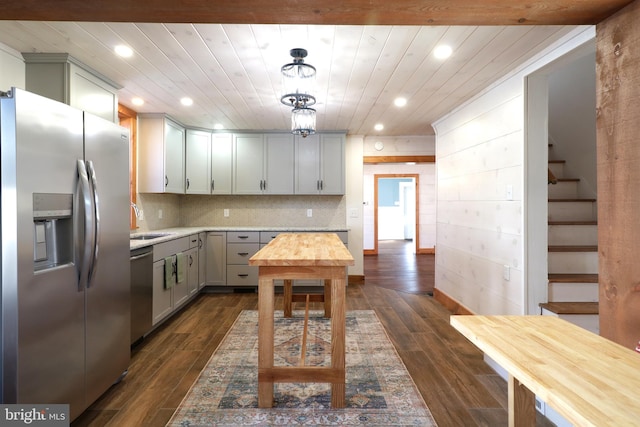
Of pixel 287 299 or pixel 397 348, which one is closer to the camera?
pixel 397 348

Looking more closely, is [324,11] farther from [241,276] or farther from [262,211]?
[262,211]

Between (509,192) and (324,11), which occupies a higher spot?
(324,11)

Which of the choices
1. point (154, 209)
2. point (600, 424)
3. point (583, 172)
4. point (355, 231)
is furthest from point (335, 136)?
point (600, 424)

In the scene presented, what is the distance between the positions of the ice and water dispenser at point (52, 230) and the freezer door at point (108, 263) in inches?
5.9

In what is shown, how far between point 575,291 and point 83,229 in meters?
3.32

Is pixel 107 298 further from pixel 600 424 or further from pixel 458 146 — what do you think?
pixel 458 146

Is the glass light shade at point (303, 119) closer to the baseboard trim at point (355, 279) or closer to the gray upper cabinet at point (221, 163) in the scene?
the gray upper cabinet at point (221, 163)

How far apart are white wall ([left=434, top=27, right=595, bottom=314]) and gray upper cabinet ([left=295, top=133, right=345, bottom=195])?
4.79 feet

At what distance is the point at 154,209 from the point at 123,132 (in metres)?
2.37

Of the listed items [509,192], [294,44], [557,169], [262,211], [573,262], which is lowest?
[573,262]

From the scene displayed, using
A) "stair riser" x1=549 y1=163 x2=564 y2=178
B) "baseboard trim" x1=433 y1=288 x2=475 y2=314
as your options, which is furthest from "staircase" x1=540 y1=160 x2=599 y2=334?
"baseboard trim" x1=433 y1=288 x2=475 y2=314

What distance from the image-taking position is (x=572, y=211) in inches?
138

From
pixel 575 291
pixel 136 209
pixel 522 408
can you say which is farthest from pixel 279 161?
pixel 522 408

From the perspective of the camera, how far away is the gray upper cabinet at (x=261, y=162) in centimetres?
518
